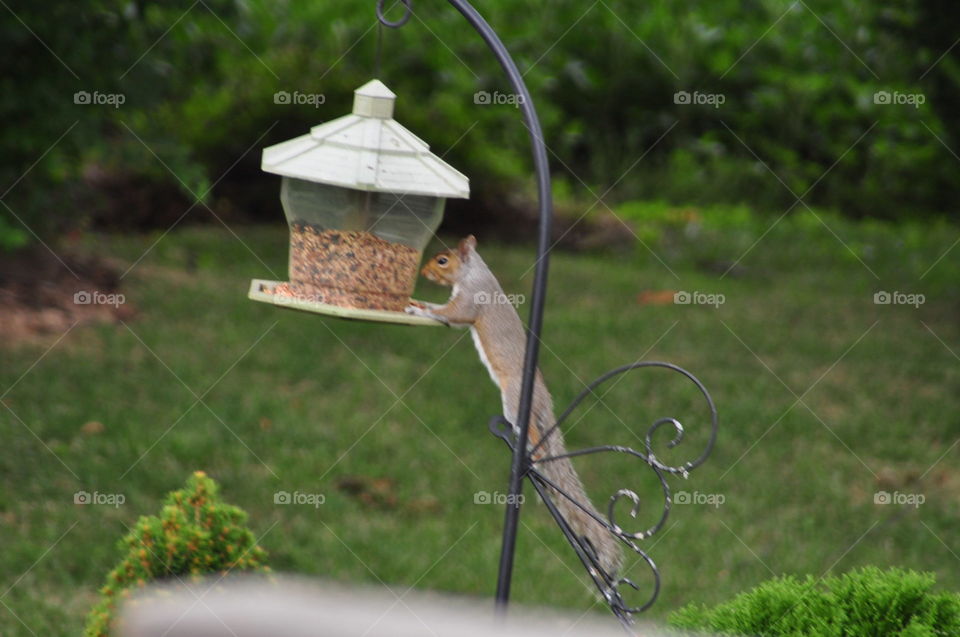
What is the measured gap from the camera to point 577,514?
2672 mm

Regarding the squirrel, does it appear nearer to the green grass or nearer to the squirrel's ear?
the squirrel's ear

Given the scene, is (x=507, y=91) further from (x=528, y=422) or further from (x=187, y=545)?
(x=528, y=422)

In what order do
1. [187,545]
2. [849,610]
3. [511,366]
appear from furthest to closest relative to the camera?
[187,545] → [511,366] → [849,610]

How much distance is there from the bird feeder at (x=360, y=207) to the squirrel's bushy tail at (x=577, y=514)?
17.4 inches

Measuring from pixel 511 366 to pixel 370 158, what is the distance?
1.96 feet

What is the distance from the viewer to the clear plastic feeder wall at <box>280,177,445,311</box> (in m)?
2.85

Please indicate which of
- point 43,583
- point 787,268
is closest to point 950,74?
point 787,268

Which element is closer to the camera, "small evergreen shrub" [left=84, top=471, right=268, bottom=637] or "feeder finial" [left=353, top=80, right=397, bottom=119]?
"feeder finial" [left=353, top=80, right=397, bottom=119]

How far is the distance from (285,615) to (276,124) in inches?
316

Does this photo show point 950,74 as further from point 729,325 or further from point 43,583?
point 43,583

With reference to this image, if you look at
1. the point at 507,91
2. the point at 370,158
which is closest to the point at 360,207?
the point at 370,158

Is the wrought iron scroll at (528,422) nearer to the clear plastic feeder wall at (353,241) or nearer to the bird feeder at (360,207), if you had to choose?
the bird feeder at (360,207)

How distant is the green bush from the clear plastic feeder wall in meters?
1.10

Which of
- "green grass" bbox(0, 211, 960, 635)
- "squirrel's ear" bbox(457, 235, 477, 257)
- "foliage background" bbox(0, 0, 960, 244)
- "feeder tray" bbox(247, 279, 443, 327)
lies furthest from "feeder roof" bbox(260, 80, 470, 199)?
"foliage background" bbox(0, 0, 960, 244)
